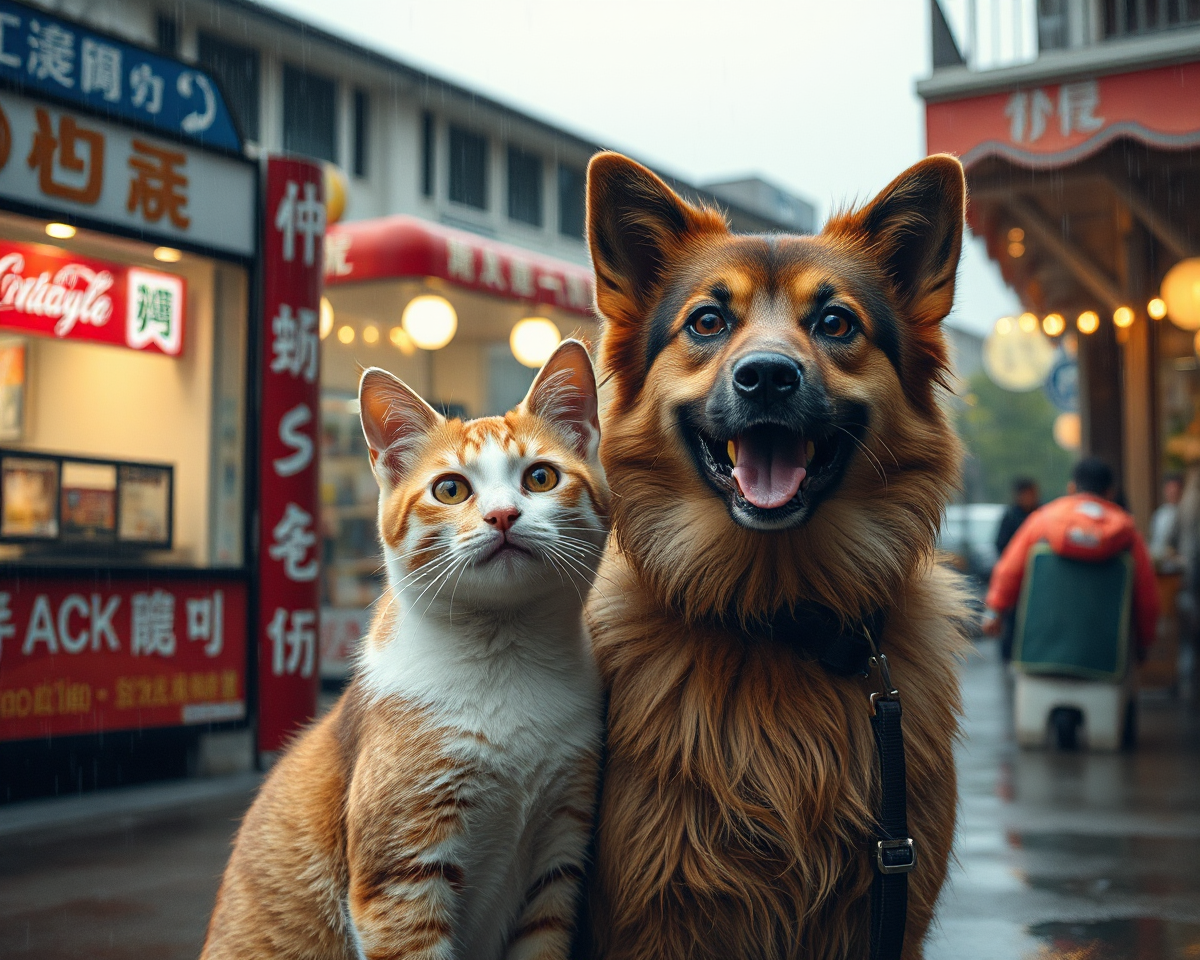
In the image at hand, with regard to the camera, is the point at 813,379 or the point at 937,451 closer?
the point at 813,379

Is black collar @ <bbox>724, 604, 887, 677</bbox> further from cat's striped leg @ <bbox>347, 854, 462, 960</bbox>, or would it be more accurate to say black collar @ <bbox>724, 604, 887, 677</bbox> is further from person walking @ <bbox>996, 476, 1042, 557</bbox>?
person walking @ <bbox>996, 476, 1042, 557</bbox>

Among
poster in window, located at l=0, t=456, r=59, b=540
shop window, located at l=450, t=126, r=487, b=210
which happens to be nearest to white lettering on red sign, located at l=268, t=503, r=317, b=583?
poster in window, located at l=0, t=456, r=59, b=540

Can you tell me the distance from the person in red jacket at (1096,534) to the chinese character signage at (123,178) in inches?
231

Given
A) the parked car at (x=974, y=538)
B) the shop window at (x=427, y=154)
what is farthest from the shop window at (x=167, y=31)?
the parked car at (x=974, y=538)

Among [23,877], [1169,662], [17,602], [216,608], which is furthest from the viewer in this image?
[1169,662]

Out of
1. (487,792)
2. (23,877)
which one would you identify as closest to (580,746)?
(487,792)

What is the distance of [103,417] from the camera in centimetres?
779

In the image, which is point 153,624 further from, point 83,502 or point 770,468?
point 770,468

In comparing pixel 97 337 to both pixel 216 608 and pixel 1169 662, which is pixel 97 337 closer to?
pixel 216 608

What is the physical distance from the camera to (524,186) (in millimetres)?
29906

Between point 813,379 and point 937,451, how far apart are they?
491mm

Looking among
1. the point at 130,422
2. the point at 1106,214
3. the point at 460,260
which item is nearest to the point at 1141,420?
the point at 1106,214

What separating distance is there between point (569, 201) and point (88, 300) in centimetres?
2499

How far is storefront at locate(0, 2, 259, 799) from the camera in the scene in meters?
6.52
